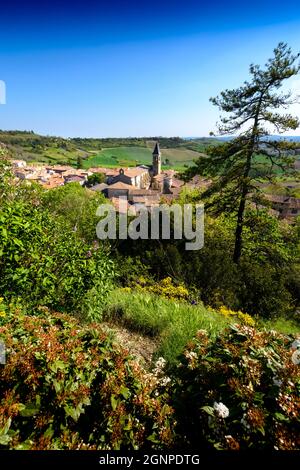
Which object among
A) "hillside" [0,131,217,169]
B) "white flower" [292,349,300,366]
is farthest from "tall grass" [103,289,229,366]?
"hillside" [0,131,217,169]

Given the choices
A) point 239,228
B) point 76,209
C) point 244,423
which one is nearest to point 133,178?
point 76,209

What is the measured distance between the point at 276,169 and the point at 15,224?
33.6 ft

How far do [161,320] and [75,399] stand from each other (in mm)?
3229

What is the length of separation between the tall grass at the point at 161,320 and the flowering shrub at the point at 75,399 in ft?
5.90

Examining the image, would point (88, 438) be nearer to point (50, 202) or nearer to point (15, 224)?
point (15, 224)

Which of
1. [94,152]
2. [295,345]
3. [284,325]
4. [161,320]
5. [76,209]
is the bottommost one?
[284,325]

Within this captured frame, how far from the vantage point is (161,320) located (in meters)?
5.04

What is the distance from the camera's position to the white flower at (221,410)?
1759mm

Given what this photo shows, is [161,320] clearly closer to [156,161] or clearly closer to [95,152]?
[156,161]

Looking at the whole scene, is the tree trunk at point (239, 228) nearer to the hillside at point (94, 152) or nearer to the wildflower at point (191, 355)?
the wildflower at point (191, 355)

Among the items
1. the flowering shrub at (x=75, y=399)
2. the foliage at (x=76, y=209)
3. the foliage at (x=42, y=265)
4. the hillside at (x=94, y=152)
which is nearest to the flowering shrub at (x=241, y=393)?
the flowering shrub at (x=75, y=399)

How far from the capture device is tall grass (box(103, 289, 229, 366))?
4.12 metres

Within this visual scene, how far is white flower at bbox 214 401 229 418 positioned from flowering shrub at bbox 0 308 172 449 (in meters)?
0.37

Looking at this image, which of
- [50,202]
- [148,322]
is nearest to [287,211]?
[50,202]
